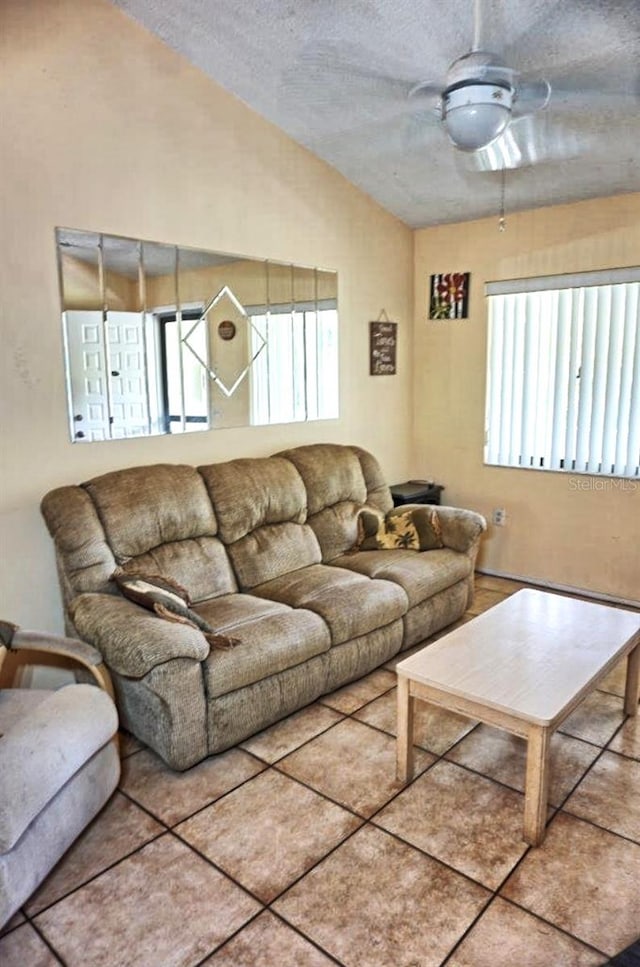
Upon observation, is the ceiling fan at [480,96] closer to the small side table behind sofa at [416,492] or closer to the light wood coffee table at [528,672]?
the light wood coffee table at [528,672]

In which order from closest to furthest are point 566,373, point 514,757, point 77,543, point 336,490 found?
point 514,757 < point 77,543 < point 336,490 < point 566,373

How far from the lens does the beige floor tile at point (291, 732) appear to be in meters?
2.52

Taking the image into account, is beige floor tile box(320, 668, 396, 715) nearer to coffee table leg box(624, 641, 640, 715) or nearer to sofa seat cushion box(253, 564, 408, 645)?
sofa seat cushion box(253, 564, 408, 645)

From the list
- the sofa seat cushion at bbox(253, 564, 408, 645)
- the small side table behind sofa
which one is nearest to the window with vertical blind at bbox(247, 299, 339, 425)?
the small side table behind sofa

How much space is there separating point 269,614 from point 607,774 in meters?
1.45

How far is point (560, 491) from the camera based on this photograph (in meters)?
4.14

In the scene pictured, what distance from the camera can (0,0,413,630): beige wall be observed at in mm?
2609

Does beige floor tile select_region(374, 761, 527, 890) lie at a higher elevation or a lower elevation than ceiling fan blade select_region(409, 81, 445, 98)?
lower

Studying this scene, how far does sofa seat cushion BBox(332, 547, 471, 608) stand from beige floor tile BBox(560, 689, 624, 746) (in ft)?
2.95

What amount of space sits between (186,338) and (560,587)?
9.42 ft

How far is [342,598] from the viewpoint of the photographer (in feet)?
9.68

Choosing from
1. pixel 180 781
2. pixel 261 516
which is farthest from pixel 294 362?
pixel 180 781

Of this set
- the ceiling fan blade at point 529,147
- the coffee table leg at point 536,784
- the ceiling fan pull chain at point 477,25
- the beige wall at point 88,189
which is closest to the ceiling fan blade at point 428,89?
the ceiling fan pull chain at point 477,25

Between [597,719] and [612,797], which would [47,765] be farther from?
[597,719]
